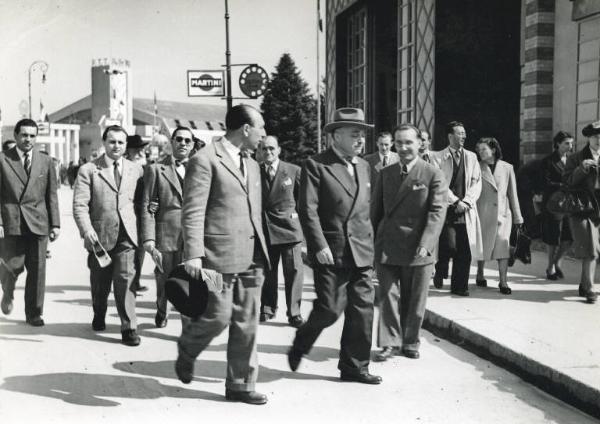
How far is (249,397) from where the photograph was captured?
4895 mm

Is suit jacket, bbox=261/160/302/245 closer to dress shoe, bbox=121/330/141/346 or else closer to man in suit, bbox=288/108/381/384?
dress shoe, bbox=121/330/141/346

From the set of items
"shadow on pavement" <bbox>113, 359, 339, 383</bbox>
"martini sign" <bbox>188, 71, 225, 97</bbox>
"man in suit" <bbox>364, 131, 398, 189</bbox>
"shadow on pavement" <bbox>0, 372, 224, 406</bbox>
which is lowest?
"shadow on pavement" <bbox>113, 359, 339, 383</bbox>

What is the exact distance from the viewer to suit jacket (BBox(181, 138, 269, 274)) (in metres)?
4.88

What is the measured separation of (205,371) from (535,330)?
2954mm

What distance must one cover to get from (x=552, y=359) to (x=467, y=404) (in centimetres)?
102

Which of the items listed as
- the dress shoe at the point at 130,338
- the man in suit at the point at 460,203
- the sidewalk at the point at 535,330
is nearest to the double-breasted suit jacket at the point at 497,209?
the man in suit at the point at 460,203

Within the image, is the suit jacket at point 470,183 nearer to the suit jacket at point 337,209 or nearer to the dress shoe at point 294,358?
the suit jacket at point 337,209

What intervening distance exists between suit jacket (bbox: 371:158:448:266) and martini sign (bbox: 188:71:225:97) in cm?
1105

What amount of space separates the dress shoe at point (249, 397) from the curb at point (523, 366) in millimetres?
2073

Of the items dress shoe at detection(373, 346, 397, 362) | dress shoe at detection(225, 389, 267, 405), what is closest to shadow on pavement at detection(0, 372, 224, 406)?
dress shoe at detection(225, 389, 267, 405)

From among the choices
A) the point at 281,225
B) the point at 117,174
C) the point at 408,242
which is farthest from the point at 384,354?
the point at 117,174

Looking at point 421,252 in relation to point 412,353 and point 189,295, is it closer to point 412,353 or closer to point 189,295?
point 412,353

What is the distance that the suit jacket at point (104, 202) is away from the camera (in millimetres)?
7074

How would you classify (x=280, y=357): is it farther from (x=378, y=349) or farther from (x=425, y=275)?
(x=425, y=275)
